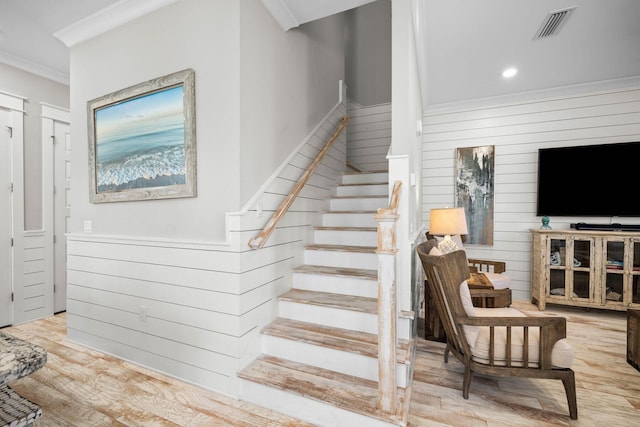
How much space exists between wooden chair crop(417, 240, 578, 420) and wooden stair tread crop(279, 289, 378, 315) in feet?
1.61

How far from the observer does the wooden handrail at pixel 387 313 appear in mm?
1646

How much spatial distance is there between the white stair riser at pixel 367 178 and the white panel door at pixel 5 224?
3.79 m

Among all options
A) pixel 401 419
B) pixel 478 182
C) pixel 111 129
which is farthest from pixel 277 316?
pixel 478 182

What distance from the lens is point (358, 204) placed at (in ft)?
11.3

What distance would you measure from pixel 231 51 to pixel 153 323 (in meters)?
2.12

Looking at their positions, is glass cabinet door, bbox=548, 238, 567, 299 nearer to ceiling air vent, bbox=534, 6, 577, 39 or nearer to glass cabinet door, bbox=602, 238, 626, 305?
glass cabinet door, bbox=602, 238, 626, 305

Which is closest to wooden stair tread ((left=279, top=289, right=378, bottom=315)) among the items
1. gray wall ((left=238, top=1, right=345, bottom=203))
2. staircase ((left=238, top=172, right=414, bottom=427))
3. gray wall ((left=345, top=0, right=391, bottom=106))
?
staircase ((left=238, top=172, right=414, bottom=427))

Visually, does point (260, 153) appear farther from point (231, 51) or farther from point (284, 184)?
point (231, 51)

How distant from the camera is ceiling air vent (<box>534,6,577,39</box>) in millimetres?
2465

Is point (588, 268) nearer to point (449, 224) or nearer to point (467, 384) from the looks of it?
point (449, 224)

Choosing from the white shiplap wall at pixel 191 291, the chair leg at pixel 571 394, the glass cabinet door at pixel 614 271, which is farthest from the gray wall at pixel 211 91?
the glass cabinet door at pixel 614 271

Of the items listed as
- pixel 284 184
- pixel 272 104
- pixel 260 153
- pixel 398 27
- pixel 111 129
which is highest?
pixel 398 27

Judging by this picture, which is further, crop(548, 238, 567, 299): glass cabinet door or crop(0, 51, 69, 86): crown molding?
crop(548, 238, 567, 299): glass cabinet door

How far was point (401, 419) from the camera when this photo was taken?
5.27 ft
